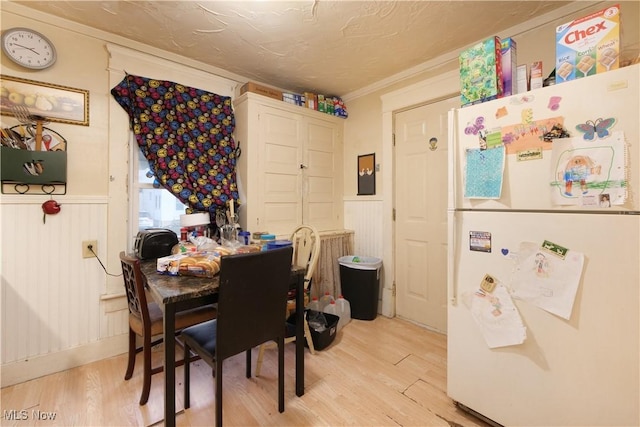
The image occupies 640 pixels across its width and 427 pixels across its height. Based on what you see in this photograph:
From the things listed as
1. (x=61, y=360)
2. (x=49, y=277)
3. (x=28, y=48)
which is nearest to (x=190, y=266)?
(x=49, y=277)

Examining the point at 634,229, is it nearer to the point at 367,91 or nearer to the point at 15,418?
the point at 367,91

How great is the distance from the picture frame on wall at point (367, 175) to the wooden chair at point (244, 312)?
178cm

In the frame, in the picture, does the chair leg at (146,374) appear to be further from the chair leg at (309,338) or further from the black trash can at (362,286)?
the black trash can at (362,286)

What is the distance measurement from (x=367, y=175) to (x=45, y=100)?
2.66 meters

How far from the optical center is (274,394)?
1.72m

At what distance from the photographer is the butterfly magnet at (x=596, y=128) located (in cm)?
109

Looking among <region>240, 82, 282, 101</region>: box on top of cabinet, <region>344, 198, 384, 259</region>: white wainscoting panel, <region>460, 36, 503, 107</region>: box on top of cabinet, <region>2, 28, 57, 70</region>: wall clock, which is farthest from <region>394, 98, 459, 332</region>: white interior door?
<region>2, 28, 57, 70</region>: wall clock

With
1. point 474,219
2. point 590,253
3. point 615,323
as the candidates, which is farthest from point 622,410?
point 474,219

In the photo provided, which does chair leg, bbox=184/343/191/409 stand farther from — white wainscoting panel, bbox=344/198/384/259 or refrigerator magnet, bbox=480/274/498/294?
white wainscoting panel, bbox=344/198/384/259

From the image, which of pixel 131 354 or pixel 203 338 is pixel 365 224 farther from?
pixel 131 354

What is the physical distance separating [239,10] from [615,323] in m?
2.49

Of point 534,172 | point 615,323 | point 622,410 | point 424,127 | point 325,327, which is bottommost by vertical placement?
point 325,327

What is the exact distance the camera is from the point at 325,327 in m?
2.29

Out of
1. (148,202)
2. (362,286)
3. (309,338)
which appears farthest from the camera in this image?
(362,286)
